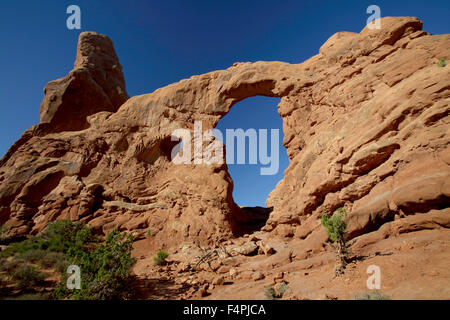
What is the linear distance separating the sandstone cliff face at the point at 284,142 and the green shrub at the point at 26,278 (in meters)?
6.27

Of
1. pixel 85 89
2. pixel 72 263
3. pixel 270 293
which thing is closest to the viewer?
pixel 270 293

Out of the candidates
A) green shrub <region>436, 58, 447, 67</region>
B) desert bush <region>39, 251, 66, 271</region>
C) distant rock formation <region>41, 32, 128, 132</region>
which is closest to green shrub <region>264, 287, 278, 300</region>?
desert bush <region>39, 251, 66, 271</region>

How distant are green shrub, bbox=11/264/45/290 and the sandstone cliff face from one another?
20.6 feet

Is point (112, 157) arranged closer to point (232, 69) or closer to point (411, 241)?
point (232, 69)

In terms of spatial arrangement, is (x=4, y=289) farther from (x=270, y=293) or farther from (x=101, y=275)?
(x=270, y=293)

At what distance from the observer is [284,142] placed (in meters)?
16.3

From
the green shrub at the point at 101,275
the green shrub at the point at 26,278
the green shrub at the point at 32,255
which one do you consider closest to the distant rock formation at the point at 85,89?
the green shrub at the point at 32,255

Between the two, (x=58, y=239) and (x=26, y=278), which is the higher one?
(x=58, y=239)

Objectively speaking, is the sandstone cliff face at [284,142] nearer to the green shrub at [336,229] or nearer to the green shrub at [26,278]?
the green shrub at [336,229]

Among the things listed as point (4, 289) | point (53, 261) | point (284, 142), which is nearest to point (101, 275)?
point (4, 289)

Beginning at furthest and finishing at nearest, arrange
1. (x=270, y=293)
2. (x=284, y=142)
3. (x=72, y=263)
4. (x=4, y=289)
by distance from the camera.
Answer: (x=284, y=142), (x=72, y=263), (x=4, y=289), (x=270, y=293)

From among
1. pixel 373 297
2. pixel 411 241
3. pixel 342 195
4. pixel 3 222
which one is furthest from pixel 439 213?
pixel 3 222

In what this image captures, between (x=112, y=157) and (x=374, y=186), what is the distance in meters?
18.3

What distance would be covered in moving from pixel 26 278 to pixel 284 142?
51.4 feet
